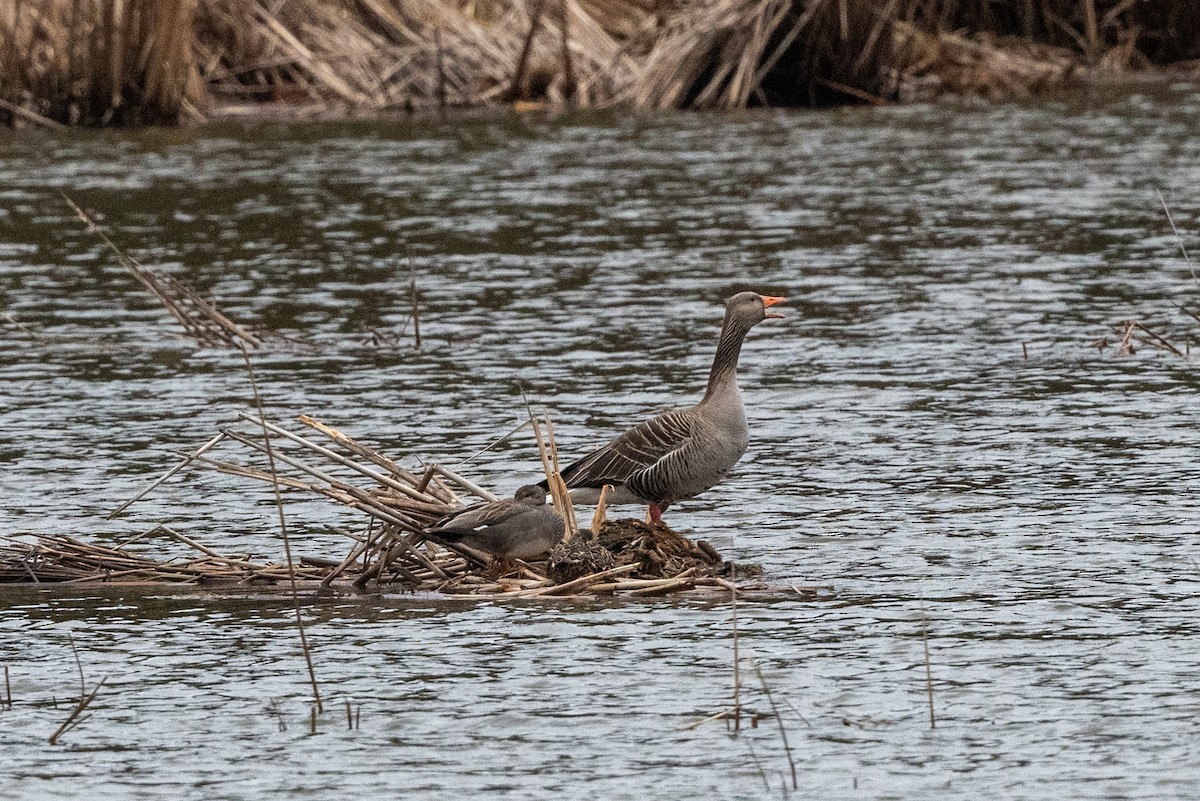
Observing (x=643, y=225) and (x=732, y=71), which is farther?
(x=732, y=71)

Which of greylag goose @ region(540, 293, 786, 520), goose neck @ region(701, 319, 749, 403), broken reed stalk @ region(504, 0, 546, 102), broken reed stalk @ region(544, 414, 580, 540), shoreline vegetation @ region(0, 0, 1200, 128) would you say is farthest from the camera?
broken reed stalk @ region(504, 0, 546, 102)

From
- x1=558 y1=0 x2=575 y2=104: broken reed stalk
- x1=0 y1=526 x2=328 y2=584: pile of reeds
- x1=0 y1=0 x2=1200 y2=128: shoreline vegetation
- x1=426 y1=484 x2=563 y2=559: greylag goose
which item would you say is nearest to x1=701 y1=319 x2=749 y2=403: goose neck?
x1=426 y1=484 x2=563 y2=559: greylag goose

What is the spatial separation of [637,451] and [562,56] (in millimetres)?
27851

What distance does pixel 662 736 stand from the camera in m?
7.77

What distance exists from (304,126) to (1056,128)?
12.3 m

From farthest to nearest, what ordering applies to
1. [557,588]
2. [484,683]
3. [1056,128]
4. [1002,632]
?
[1056,128] → [557,588] → [1002,632] → [484,683]

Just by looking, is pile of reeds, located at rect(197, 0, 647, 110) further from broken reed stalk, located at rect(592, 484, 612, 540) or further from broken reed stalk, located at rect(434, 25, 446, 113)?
broken reed stalk, located at rect(592, 484, 612, 540)

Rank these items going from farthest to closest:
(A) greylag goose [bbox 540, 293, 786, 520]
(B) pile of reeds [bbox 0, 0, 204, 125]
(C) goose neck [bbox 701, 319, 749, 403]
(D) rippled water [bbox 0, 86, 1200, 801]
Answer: (B) pile of reeds [bbox 0, 0, 204, 125] < (C) goose neck [bbox 701, 319, 749, 403] < (A) greylag goose [bbox 540, 293, 786, 520] < (D) rippled water [bbox 0, 86, 1200, 801]

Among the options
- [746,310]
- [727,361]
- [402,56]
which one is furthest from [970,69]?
[727,361]

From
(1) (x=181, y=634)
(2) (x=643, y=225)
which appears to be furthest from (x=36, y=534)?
(2) (x=643, y=225)

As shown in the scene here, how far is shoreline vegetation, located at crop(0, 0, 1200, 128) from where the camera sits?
3456 centimetres

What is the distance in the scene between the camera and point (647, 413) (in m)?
14.5

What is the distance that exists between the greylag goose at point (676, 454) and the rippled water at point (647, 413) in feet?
1.70

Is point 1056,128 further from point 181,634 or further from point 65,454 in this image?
point 181,634
